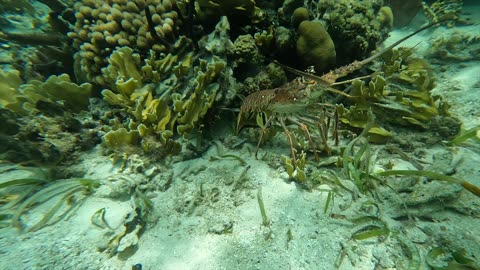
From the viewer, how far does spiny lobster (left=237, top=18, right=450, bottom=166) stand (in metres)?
3.01

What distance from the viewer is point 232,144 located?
356 centimetres

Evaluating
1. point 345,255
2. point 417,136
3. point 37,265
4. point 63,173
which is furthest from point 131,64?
point 417,136

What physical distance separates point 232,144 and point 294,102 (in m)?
1.09

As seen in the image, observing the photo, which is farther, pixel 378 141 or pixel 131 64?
pixel 131 64

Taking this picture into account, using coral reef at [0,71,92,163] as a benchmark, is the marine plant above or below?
below

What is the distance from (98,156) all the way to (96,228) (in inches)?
49.7

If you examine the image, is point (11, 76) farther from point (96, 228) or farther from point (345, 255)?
point (345, 255)

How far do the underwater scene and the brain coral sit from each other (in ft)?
0.08

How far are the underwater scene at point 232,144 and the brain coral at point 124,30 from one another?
25 millimetres

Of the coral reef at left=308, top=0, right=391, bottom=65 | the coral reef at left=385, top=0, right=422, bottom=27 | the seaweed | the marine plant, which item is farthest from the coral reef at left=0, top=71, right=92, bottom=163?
the coral reef at left=385, top=0, right=422, bottom=27

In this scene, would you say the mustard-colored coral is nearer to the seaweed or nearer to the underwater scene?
the underwater scene

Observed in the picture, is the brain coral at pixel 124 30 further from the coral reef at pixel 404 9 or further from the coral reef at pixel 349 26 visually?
the coral reef at pixel 404 9

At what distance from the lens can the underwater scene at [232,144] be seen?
88.1 inches

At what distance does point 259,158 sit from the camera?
3.25 meters
